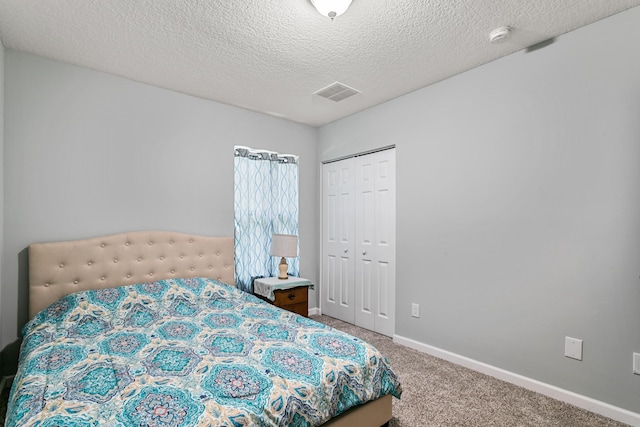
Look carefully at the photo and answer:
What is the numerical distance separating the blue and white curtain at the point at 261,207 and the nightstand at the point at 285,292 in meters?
0.24

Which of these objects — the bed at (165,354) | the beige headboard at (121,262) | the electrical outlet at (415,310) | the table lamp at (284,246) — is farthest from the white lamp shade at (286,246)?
the electrical outlet at (415,310)

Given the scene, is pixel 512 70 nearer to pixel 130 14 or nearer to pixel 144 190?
pixel 130 14

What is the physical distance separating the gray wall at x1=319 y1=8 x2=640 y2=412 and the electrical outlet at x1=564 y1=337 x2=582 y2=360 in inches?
1.2

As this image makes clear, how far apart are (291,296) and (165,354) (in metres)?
1.73

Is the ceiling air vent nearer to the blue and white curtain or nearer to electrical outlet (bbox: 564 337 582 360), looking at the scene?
the blue and white curtain

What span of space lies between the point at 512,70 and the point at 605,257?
56.7 inches

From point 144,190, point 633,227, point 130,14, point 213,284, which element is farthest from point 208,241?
point 633,227

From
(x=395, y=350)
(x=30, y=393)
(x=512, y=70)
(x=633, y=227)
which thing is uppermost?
(x=512, y=70)

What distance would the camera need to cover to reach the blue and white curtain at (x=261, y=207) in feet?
11.5

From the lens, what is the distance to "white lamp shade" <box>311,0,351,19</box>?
1716 millimetres

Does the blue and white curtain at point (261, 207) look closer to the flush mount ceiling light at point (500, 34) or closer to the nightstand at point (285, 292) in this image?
the nightstand at point (285, 292)

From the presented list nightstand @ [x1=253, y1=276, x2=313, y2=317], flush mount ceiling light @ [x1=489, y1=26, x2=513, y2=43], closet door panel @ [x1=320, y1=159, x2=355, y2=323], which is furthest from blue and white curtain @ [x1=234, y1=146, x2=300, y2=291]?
flush mount ceiling light @ [x1=489, y1=26, x2=513, y2=43]

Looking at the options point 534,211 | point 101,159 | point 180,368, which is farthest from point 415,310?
point 101,159

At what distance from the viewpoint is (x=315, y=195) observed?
4164mm
